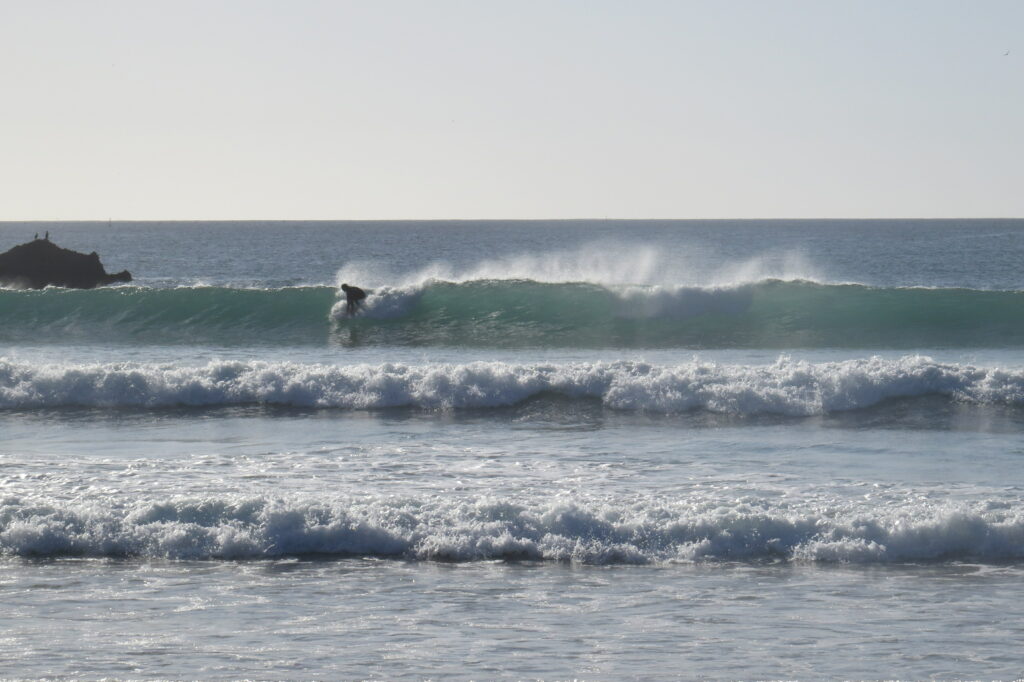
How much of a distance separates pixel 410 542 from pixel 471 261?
62327mm

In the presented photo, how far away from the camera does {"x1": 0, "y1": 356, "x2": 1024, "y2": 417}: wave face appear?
15289 millimetres

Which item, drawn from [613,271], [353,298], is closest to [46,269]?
[353,298]

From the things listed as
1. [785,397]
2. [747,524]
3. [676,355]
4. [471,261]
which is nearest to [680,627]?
[747,524]

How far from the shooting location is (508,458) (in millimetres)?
12117

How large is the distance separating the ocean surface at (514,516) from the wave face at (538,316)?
5.29ft

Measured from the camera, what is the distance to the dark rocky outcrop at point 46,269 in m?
32.2

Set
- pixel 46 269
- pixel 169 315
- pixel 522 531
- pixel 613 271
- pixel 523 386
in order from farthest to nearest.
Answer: pixel 613 271 < pixel 46 269 < pixel 169 315 < pixel 523 386 < pixel 522 531

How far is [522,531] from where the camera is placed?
9039mm

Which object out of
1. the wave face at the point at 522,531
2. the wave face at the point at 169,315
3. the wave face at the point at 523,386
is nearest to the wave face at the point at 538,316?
the wave face at the point at 169,315

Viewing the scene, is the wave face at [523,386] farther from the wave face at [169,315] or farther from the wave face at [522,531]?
the wave face at [169,315]

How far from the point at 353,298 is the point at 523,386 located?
1173 centimetres

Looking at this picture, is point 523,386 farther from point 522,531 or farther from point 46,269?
point 46,269

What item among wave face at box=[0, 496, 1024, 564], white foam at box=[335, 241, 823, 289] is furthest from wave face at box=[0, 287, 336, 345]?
wave face at box=[0, 496, 1024, 564]

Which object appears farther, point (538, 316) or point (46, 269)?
point (46, 269)
